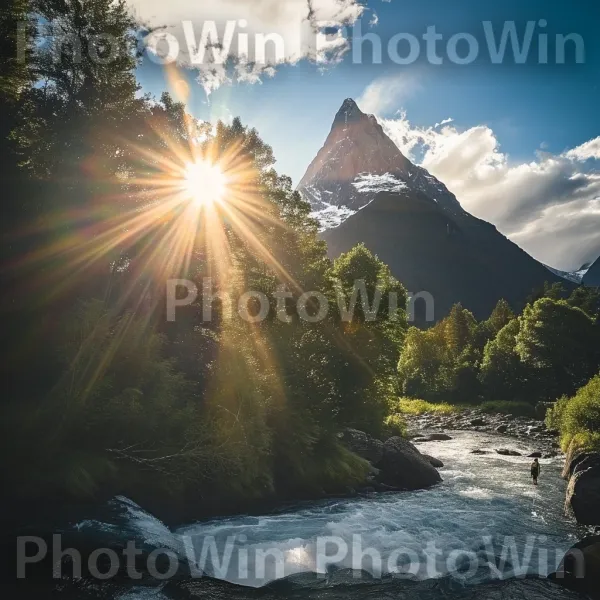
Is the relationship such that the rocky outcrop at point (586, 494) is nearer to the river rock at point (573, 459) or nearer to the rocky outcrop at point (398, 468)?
the river rock at point (573, 459)

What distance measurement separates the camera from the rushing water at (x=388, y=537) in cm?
1291

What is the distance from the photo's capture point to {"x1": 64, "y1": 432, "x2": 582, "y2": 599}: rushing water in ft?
42.4

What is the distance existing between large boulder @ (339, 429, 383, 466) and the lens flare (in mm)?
18008

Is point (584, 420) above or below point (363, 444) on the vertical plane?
above

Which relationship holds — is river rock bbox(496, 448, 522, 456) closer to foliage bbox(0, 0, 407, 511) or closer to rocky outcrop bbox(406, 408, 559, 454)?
rocky outcrop bbox(406, 408, 559, 454)

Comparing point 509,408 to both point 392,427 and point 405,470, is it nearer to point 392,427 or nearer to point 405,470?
point 392,427

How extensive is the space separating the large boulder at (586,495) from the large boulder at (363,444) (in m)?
11.1

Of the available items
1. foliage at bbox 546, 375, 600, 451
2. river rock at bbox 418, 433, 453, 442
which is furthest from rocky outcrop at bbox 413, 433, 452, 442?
foliage at bbox 546, 375, 600, 451

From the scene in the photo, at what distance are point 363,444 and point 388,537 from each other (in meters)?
13.5

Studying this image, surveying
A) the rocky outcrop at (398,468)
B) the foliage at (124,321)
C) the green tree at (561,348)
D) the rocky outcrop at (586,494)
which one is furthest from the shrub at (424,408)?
the rocky outcrop at (586,494)

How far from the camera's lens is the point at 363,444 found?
97.2 ft

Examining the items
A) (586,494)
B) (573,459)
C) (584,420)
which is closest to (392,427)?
(584,420)

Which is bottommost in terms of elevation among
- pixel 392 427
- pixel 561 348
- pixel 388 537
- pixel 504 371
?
pixel 392 427

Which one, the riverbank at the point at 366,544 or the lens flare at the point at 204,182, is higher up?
the lens flare at the point at 204,182
